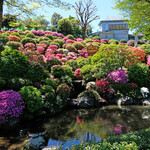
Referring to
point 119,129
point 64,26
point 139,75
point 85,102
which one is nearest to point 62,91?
point 85,102

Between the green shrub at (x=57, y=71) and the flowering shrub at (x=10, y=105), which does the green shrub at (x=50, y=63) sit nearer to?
the green shrub at (x=57, y=71)

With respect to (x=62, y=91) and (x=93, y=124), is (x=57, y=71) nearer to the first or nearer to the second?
(x=62, y=91)

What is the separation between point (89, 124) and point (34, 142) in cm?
256

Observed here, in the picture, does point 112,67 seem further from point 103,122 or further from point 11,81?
point 11,81

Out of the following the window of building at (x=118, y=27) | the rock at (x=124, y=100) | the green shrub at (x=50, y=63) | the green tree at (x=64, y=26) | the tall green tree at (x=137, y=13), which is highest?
the window of building at (x=118, y=27)

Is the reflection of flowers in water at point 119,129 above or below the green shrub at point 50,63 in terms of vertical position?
below

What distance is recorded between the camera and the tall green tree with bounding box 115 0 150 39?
8125 mm

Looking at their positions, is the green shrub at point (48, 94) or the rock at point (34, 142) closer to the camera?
the rock at point (34, 142)

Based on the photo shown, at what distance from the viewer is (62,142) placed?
16.7 ft

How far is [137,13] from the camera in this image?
29.0ft

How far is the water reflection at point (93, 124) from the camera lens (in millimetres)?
5414

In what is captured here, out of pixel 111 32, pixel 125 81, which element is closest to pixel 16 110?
pixel 125 81

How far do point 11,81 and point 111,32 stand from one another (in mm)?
34131

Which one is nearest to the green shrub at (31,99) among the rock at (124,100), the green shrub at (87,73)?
the green shrub at (87,73)
